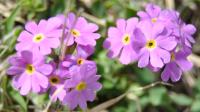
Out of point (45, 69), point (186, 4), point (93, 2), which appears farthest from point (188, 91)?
point (45, 69)

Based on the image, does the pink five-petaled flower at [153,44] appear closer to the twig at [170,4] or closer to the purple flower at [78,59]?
the purple flower at [78,59]

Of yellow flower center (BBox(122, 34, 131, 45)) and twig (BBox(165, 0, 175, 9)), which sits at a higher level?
yellow flower center (BBox(122, 34, 131, 45))

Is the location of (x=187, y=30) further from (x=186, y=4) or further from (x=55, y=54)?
(x=186, y=4)

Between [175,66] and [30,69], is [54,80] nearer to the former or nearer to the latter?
[30,69]

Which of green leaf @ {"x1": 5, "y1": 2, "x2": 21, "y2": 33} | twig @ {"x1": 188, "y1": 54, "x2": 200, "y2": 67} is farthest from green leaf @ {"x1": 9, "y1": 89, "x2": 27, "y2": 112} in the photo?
twig @ {"x1": 188, "y1": 54, "x2": 200, "y2": 67}

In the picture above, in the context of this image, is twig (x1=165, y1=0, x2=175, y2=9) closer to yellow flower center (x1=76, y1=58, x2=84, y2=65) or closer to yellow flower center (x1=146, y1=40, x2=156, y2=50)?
yellow flower center (x1=146, y1=40, x2=156, y2=50)
